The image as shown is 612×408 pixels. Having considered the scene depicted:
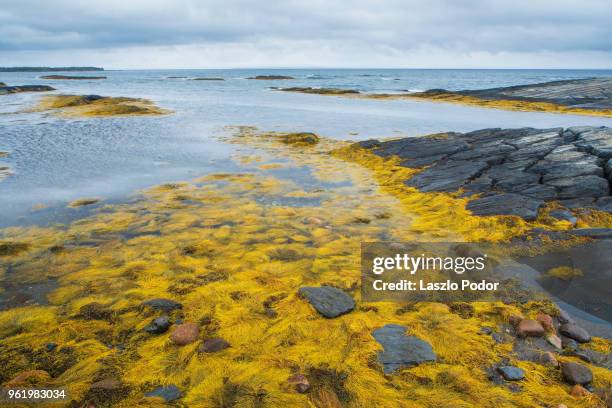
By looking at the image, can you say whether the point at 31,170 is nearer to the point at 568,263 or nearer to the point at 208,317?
the point at 208,317

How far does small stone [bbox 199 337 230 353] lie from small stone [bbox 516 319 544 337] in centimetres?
314

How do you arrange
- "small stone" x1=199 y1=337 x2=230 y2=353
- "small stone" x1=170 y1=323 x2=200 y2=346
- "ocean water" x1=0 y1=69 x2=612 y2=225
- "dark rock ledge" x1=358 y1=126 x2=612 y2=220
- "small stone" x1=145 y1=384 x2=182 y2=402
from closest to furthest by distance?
1. "small stone" x1=145 y1=384 x2=182 y2=402
2. "small stone" x1=199 y1=337 x2=230 y2=353
3. "small stone" x1=170 y1=323 x2=200 y2=346
4. "dark rock ledge" x1=358 y1=126 x2=612 y2=220
5. "ocean water" x1=0 y1=69 x2=612 y2=225

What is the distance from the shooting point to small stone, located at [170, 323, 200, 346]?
4.12 meters

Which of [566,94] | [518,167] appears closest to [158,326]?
[518,167]

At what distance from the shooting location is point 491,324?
14.4 ft

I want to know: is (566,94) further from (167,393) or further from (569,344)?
(167,393)

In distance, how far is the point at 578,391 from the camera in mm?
3316

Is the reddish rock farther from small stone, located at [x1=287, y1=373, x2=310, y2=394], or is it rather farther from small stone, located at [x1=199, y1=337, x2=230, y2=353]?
small stone, located at [x1=199, y1=337, x2=230, y2=353]

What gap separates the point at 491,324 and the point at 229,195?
6.50 metres

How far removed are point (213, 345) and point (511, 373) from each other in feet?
9.52

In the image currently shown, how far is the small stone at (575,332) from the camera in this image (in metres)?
4.02

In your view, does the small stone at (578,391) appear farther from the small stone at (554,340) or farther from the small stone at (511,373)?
the small stone at (554,340)

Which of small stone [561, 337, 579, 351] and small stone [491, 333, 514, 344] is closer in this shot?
small stone [561, 337, 579, 351]

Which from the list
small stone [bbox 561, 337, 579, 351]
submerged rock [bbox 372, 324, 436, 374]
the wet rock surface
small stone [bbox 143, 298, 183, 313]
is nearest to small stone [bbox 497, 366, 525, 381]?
submerged rock [bbox 372, 324, 436, 374]
